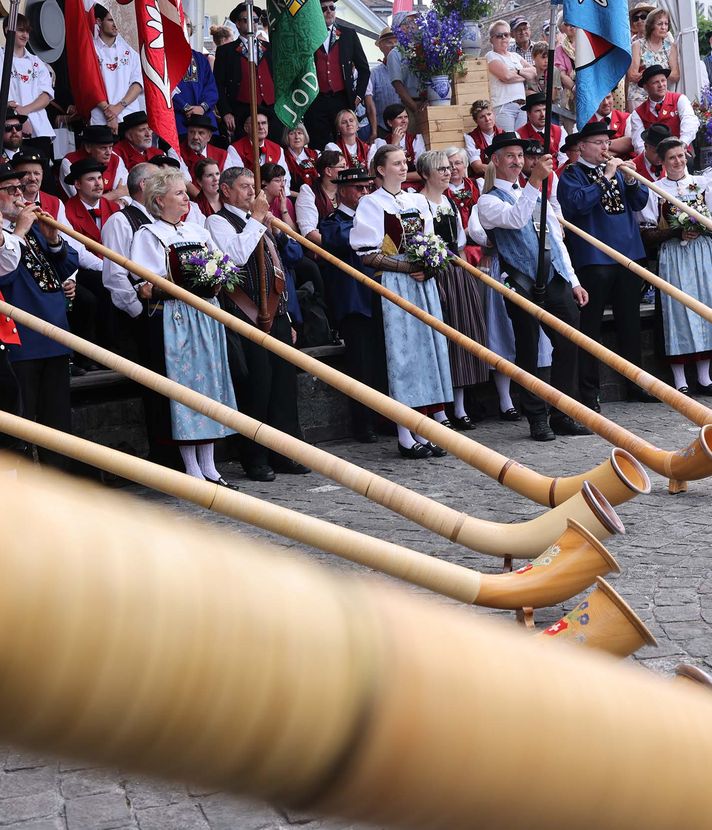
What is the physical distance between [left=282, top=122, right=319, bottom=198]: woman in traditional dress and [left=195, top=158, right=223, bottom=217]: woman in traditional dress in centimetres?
138

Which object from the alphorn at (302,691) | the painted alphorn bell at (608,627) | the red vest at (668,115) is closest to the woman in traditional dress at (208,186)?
the red vest at (668,115)

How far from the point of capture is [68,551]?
46 centimetres

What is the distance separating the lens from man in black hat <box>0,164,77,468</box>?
6.89 meters

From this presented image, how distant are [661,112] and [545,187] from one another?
3851 mm

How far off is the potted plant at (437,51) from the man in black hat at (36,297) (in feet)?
18.9

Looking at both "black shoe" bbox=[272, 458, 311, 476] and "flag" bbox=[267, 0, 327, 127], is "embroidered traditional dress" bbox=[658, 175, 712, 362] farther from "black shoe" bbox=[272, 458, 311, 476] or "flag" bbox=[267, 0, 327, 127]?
"black shoe" bbox=[272, 458, 311, 476]

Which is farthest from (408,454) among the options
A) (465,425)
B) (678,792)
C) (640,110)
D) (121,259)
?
(678,792)

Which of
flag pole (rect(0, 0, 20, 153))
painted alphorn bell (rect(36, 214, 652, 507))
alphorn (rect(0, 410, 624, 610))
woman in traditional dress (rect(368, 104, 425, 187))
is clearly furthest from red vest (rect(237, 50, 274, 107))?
alphorn (rect(0, 410, 624, 610))

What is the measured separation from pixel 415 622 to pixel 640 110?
12235 mm

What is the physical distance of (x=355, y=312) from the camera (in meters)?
8.98

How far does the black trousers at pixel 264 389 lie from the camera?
7953 mm

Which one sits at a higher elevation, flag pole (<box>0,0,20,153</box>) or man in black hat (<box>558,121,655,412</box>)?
flag pole (<box>0,0,20,153</box>)

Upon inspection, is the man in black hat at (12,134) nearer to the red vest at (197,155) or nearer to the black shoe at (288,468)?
the red vest at (197,155)

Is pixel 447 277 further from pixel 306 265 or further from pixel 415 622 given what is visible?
pixel 415 622
